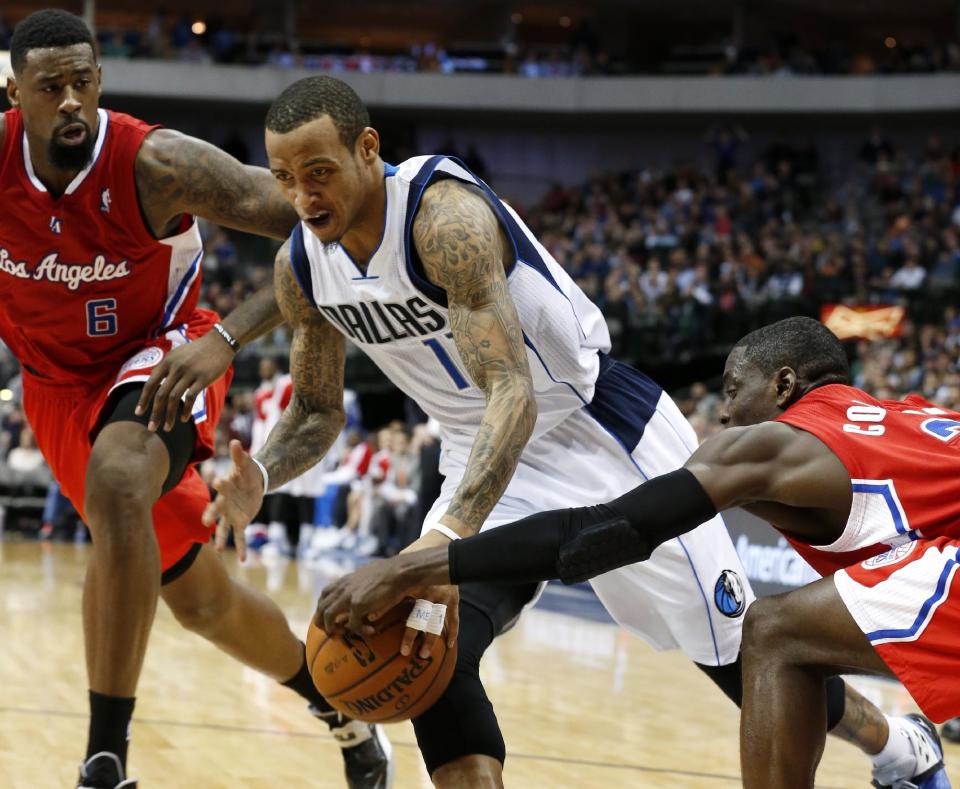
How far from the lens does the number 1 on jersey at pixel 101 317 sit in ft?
13.4

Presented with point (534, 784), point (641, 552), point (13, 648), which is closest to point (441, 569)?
point (641, 552)

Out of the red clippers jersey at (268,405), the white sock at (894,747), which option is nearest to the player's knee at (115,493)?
the white sock at (894,747)

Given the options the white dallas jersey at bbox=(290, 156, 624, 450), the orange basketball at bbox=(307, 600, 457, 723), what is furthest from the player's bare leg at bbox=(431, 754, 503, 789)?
the white dallas jersey at bbox=(290, 156, 624, 450)

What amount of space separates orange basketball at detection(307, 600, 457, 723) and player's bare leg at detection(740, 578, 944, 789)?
2.51ft

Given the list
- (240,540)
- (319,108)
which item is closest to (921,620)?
(240,540)

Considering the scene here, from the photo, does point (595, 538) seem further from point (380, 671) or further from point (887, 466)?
point (887, 466)

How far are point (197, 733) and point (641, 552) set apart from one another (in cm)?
302

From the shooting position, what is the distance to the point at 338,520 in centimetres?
1430

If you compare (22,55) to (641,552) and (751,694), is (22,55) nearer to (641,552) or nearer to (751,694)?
(641,552)

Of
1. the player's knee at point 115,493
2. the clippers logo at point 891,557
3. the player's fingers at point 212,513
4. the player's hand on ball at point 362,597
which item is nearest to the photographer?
the player's hand on ball at point 362,597

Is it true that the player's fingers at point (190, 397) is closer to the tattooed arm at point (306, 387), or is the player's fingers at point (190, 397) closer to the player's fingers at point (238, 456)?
the tattooed arm at point (306, 387)

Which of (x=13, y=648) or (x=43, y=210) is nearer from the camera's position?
(x=43, y=210)

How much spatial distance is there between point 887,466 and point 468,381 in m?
1.20

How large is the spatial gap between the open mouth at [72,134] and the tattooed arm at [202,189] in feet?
0.64
